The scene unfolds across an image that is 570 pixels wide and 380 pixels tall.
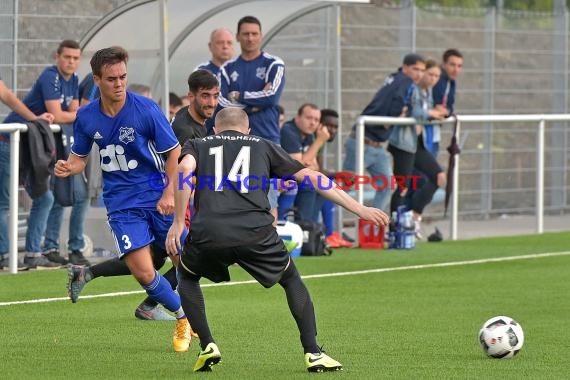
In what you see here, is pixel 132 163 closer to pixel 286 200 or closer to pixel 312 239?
pixel 312 239

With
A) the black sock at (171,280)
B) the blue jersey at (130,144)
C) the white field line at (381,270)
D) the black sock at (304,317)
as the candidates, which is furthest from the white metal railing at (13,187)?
the black sock at (304,317)

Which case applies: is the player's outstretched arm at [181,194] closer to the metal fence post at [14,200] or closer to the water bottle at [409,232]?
the metal fence post at [14,200]

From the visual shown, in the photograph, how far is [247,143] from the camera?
8211 mm

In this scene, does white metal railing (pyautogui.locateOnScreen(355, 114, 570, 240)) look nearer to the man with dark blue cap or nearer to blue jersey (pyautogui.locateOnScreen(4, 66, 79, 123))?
the man with dark blue cap

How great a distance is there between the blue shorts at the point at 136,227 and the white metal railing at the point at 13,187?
165 inches

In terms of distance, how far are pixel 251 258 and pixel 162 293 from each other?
1278mm

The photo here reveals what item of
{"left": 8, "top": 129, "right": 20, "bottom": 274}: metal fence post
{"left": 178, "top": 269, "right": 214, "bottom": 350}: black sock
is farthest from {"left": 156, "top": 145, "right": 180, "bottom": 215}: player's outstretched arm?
{"left": 8, "top": 129, "right": 20, "bottom": 274}: metal fence post

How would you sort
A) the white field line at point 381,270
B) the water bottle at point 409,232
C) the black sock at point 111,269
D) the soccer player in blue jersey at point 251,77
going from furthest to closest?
the water bottle at point 409,232 < the soccer player in blue jersey at point 251,77 < the white field line at point 381,270 < the black sock at point 111,269

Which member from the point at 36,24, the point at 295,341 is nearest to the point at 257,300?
the point at 295,341

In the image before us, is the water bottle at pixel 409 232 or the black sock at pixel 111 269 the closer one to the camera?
the black sock at pixel 111 269

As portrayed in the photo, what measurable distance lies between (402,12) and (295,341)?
37.2ft

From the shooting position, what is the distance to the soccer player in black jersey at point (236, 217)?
8.14 metres

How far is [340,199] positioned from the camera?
8.14 metres

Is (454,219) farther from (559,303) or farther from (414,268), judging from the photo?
(559,303)
